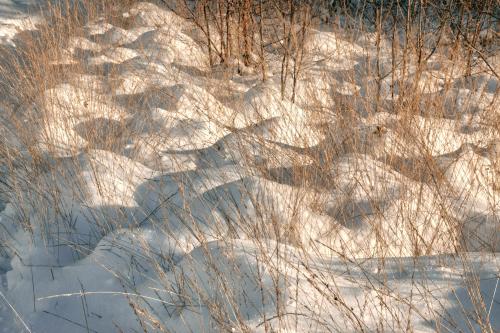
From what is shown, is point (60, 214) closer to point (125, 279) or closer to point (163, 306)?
point (125, 279)

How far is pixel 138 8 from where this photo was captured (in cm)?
549

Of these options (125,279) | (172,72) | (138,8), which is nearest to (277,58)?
(172,72)

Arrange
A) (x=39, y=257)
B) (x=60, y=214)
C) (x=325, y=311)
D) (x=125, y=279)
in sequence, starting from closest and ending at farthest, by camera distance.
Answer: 1. (x=325, y=311)
2. (x=125, y=279)
3. (x=39, y=257)
4. (x=60, y=214)

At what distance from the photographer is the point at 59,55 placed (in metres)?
4.14

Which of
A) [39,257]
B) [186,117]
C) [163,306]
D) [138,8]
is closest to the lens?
[163,306]

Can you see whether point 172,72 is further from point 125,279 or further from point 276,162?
point 125,279

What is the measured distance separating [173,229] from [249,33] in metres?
2.60

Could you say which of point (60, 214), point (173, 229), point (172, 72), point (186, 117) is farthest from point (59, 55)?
point (173, 229)

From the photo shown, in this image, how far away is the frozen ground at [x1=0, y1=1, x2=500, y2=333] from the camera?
1.74 meters

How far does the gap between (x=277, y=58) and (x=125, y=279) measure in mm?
2808

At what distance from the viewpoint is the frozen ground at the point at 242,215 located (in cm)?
174

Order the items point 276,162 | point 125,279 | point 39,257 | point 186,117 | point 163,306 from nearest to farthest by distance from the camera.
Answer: point 163,306 → point 125,279 → point 39,257 → point 276,162 → point 186,117

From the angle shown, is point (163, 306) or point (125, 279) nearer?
point (163, 306)

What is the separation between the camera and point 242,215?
87.3 inches
